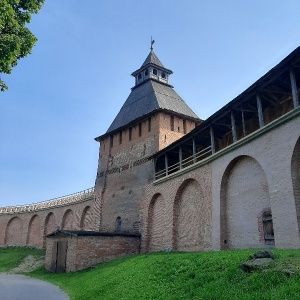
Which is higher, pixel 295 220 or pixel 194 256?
pixel 295 220

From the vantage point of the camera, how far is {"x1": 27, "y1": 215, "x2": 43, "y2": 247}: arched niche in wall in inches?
1367

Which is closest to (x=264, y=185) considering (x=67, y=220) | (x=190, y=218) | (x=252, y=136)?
(x=252, y=136)

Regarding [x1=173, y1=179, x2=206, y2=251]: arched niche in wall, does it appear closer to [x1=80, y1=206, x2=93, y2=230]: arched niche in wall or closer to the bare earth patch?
the bare earth patch

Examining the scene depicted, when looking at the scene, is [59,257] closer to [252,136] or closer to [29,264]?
[29,264]

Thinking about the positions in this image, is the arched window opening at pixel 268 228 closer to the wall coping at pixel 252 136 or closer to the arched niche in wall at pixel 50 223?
the wall coping at pixel 252 136

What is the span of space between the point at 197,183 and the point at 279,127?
6398 mm

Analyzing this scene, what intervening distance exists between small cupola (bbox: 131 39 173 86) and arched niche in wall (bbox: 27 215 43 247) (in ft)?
63.3

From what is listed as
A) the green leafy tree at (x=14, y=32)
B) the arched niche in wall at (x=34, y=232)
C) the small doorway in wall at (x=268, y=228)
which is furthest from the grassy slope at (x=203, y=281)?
the arched niche in wall at (x=34, y=232)

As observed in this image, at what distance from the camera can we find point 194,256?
31.6 feet

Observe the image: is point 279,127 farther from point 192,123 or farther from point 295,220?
point 192,123

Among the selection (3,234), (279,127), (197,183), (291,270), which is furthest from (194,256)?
(3,234)

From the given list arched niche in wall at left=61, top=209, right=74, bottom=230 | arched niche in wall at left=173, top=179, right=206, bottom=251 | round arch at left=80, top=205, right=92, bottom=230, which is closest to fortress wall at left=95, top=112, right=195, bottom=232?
round arch at left=80, top=205, right=92, bottom=230

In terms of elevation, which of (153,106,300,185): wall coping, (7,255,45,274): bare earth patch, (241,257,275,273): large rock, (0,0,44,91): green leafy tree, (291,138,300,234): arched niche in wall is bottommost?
(7,255,45,274): bare earth patch

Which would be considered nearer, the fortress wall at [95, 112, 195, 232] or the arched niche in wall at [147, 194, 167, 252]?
the arched niche in wall at [147, 194, 167, 252]
